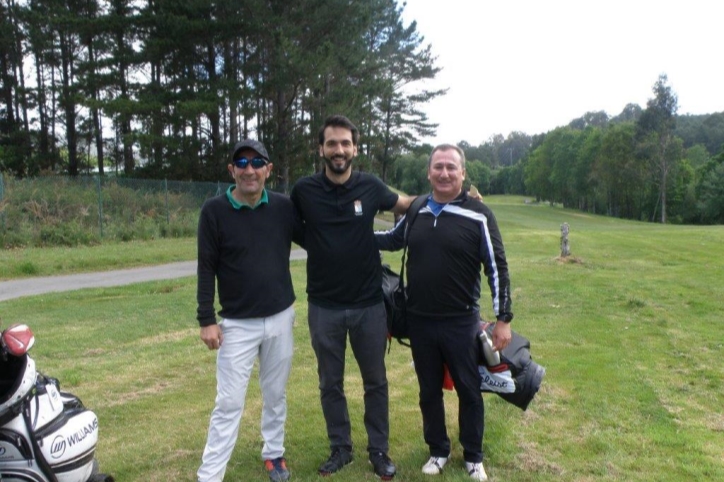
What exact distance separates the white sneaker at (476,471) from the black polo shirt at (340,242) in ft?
3.87

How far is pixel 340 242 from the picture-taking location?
12.0 ft

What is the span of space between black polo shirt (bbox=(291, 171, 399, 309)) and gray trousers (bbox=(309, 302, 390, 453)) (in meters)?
0.09

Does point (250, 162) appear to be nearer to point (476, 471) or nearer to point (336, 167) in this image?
point (336, 167)

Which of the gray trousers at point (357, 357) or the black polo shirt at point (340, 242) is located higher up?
the black polo shirt at point (340, 242)

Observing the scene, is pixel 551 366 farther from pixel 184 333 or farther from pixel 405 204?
pixel 184 333

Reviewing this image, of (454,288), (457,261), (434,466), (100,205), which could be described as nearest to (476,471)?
(434,466)

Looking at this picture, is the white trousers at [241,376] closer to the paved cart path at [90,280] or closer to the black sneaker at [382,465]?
the black sneaker at [382,465]

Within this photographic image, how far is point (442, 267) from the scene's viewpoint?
353 centimetres

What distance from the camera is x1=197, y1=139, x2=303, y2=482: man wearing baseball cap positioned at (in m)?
3.50

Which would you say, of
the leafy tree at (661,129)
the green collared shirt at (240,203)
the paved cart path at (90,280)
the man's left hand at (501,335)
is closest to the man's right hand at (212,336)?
the green collared shirt at (240,203)

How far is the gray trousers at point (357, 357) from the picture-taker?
373 centimetres

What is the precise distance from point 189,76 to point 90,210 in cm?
1057

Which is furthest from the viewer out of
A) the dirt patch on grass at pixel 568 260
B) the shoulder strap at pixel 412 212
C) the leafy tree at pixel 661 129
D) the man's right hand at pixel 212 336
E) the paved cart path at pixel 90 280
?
the leafy tree at pixel 661 129

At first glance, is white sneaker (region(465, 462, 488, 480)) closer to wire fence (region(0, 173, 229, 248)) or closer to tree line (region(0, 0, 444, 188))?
wire fence (region(0, 173, 229, 248))
